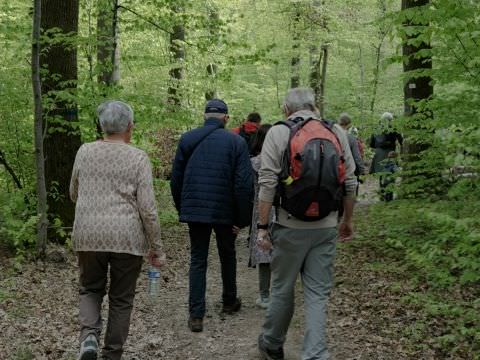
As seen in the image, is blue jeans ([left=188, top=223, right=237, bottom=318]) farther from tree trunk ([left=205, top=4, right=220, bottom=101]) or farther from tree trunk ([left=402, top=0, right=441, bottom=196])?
tree trunk ([left=205, top=4, right=220, bottom=101])

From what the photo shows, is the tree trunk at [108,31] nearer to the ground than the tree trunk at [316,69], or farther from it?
nearer to the ground

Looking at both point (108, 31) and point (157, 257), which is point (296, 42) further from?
point (157, 257)

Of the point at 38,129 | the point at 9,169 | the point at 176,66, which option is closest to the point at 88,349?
the point at 38,129

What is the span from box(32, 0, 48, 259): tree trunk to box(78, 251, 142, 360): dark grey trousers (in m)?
3.54

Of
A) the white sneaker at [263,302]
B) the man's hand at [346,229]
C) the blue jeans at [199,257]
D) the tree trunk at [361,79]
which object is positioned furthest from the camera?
the tree trunk at [361,79]

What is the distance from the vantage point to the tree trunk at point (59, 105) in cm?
853

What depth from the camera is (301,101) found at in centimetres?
459

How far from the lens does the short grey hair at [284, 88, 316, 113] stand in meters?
4.59

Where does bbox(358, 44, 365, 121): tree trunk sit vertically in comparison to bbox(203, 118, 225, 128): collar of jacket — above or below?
above

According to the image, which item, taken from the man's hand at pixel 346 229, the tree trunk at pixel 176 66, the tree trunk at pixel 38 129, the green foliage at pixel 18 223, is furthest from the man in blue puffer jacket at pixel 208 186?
the tree trunk at pixel 176 66

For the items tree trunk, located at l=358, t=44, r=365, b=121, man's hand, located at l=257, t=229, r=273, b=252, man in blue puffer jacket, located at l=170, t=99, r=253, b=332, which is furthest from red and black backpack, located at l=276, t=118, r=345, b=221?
tree trunk, located at l=358, t=44, r=365, b=121

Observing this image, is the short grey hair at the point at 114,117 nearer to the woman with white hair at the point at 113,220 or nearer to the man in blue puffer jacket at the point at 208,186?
the woman with white hair at the point at 113,220

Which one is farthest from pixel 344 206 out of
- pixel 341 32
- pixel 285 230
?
pixel 341 32

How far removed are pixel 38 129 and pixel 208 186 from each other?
10.0 feet
